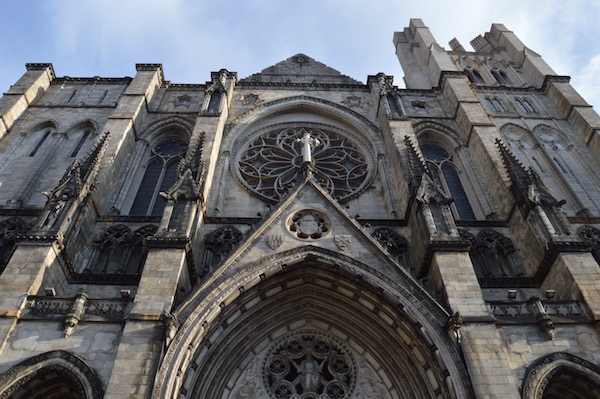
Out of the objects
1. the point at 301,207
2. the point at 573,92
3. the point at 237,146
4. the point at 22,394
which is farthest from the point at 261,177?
the point at 573,92

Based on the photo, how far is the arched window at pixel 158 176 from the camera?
14353 millimetres

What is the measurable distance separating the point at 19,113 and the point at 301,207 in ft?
40.4

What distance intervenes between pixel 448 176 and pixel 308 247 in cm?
826

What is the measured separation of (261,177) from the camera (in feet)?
51.2

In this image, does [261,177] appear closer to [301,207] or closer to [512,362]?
[301,207]

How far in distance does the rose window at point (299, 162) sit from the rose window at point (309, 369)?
17.5 ft

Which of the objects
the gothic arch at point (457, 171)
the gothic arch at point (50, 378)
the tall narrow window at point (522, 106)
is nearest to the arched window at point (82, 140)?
the gothic arch at point (50, 378)

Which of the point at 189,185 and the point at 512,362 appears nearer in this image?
the point at 512,362

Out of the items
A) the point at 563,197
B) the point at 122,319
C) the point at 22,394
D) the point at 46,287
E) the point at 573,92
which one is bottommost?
the point at 22,394

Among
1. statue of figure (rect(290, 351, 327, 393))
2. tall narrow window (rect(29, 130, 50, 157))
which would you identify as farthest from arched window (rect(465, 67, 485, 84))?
tall narrow window (rect(29, 130, 50, 157))

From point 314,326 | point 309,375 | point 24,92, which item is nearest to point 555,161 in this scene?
point 314,326

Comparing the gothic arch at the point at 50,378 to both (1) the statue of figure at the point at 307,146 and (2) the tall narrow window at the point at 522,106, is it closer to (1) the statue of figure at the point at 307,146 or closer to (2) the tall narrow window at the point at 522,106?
(1) the statue of figure at the point at 307,146

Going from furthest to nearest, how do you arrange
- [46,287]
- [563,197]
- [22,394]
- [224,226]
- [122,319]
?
[563,197]
[224,226]
[46,287]
[122,319]
[22,394]

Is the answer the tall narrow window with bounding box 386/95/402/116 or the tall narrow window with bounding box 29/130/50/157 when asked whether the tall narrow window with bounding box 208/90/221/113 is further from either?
the tall narrow window with bounding box 386/95/402/116
